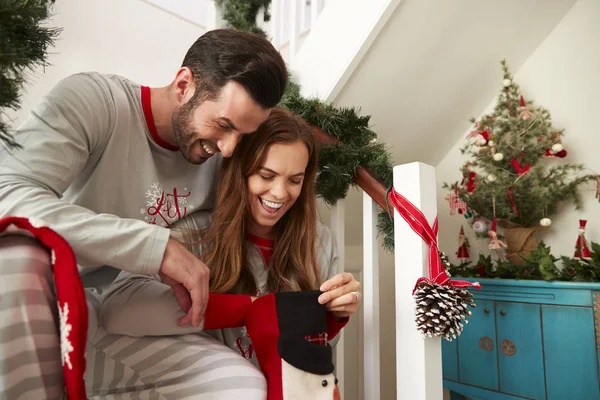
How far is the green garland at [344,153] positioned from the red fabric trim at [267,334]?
46 cm

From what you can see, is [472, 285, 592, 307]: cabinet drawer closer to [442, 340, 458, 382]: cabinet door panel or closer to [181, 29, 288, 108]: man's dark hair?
[442, 340, 458, 382]: cabinet door panel

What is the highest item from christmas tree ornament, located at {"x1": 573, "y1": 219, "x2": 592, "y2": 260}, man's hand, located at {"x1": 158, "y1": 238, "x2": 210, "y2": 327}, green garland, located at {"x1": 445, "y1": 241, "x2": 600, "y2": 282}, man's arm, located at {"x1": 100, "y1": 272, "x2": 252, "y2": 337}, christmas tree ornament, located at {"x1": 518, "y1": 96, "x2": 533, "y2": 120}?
christmas tree ornament, located at {"x1": 518, "y1": 96, "x2": 533, "y2": 120}

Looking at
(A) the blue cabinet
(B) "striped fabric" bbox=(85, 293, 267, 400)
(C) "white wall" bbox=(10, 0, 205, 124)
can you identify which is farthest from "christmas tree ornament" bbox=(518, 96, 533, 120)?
(B) "striped fabric" bbox=(85, 293, 267, 400)

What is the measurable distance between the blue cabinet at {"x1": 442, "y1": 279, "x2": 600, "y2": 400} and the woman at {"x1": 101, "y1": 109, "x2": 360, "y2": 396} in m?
0.86

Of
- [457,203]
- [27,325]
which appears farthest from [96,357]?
[457,203]

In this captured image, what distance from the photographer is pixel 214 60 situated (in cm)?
97

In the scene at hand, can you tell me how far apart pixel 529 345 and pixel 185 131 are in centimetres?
144

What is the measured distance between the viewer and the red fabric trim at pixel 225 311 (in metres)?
0.84

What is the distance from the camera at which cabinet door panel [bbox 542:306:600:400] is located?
1480mm

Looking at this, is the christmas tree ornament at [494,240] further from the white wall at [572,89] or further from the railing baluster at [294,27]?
the railing baluster at [294,27]

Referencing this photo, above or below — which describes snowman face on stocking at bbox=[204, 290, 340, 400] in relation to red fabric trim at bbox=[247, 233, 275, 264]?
below

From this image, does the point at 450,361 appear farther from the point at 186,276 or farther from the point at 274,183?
the point at 186,276

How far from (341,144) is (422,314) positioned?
0.53 meters

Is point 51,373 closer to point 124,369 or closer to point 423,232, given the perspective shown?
point 124,369
